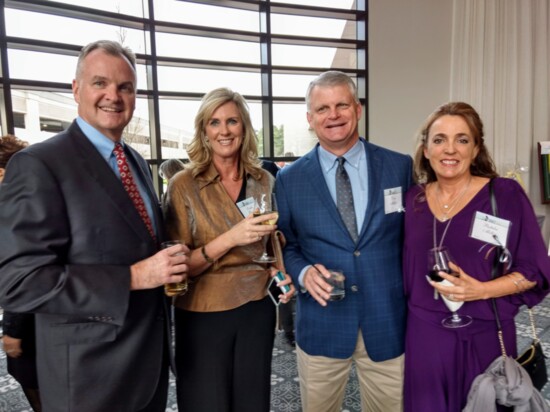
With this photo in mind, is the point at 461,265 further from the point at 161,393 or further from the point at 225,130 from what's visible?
the point at 161,393

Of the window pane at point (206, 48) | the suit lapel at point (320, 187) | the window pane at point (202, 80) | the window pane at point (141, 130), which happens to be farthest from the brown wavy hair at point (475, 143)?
the window pane at point (206, 48)

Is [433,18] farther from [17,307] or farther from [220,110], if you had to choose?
[17,307]

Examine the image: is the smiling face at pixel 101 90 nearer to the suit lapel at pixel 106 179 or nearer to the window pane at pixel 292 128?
the suit lapel at pixel 106 179

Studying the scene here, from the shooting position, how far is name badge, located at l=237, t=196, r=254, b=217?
1.67 meters

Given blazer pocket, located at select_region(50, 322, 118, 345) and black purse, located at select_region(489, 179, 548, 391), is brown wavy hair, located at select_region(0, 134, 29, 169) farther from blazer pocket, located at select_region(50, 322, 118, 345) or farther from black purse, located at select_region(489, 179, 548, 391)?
black purse, located at select_region(489, 179, 548, 391)

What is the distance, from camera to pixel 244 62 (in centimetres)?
631

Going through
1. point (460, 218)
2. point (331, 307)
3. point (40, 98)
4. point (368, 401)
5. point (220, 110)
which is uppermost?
point (40, 98)

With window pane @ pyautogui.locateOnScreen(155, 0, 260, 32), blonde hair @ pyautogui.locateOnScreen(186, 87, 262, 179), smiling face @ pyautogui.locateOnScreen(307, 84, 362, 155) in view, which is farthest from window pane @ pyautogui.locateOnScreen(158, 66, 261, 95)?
smiling face @ pyautogui.locateOnScreen(307, 84, 362, 155)

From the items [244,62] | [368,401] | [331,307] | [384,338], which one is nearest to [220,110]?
[331,307]

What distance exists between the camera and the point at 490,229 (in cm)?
150

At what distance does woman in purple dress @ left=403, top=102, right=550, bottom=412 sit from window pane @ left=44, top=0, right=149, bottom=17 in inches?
200

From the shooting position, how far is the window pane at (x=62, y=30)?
4.57 m

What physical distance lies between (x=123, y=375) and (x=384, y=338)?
105 centimetres

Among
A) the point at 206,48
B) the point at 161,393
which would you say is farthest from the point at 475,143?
the point at 206,48
